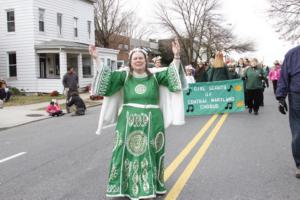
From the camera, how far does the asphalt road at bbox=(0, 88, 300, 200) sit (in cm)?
550

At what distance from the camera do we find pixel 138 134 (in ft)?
16.2

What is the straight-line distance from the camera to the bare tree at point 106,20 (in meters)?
49.5

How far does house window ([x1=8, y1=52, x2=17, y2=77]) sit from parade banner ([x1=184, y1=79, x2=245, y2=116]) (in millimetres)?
18285

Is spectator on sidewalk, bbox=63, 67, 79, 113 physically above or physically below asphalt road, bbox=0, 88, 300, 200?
above

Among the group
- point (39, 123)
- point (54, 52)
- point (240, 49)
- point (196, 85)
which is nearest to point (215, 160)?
point (196, 85)

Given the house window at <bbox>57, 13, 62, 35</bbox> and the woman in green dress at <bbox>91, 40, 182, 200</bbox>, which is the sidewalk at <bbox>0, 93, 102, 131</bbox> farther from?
the house window at <bbox>57, 13, 62, 35</bbox>

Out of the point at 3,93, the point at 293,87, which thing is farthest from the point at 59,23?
the point at 293,87

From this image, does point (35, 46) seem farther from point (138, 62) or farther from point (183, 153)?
point (138, 62)

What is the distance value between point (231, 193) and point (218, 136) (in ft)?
14.7

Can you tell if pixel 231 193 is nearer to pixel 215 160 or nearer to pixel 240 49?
pixel 215 160

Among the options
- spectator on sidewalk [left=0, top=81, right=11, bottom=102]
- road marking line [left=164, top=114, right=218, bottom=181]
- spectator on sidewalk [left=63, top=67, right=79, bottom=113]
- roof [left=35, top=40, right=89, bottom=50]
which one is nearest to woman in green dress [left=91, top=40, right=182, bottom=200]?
road marking line [left=164, top=114, right=218, bottom=181]

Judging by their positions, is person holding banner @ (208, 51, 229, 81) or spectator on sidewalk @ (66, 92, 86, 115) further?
spectator on sidewalk @ (66, 92, 86, 115)

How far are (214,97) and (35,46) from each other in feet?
56.2

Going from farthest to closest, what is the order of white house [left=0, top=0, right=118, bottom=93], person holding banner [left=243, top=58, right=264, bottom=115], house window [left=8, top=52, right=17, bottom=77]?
house window [left=8, top=52, right=17, bottom=77] → white house [left=0, top=0, right=118, bottom=93] → person holding banner [left=243, top=58, right=264, bottom=115]
